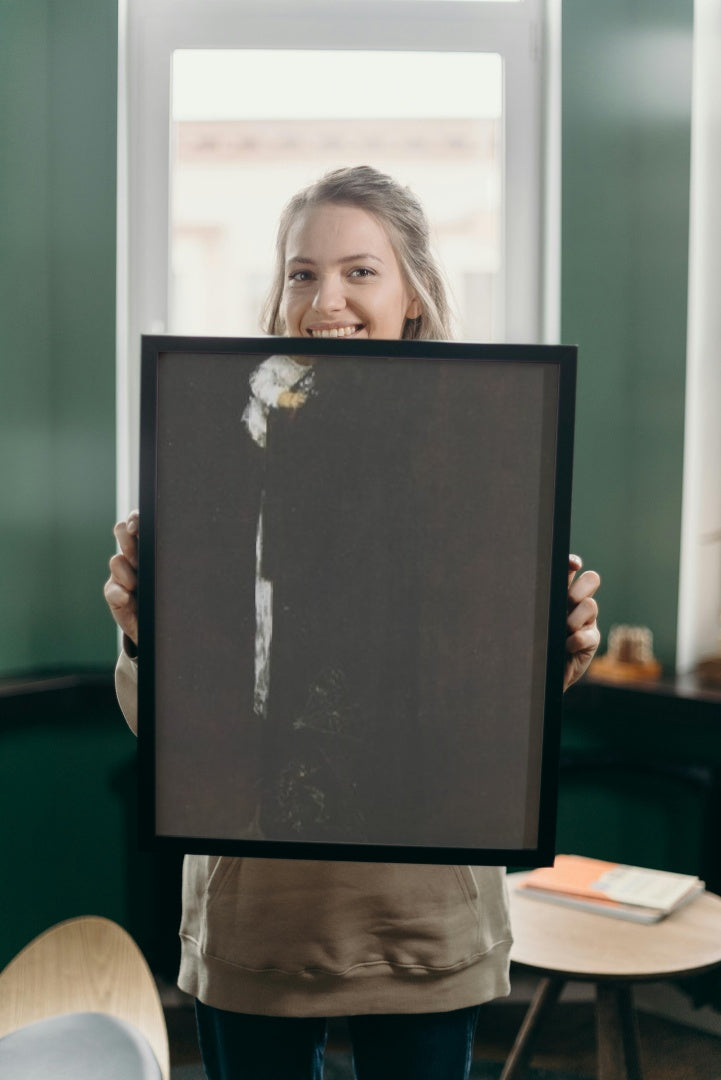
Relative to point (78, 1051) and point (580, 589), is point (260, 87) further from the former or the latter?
point (78, 1051)

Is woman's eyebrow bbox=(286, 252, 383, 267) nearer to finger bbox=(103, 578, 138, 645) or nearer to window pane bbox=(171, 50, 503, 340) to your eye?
finger bbox=(103, 578, 138, 645)

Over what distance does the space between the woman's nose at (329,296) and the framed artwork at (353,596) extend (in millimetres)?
236

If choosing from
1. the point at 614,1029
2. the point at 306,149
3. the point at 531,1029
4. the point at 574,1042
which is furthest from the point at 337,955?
the point at 306,149

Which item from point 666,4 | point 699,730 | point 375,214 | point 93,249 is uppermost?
point 666,4

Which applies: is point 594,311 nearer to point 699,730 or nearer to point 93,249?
point 699,730

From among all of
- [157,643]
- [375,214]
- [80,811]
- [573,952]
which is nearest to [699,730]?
[573,952]

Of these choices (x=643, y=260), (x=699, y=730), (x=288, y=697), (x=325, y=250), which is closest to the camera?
(x=288, y=697)

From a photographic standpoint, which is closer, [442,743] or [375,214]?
[442,743]

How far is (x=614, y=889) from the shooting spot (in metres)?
1.82

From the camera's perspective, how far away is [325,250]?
1.06m

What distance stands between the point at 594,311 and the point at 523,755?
6.13 ft

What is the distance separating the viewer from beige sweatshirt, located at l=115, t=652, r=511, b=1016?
0.96 metres

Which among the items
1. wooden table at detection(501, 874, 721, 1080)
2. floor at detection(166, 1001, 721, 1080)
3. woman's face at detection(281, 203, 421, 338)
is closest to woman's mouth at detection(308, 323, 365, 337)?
woman's face at detection(281, 203, 421, 338)

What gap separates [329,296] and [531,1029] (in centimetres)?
136
